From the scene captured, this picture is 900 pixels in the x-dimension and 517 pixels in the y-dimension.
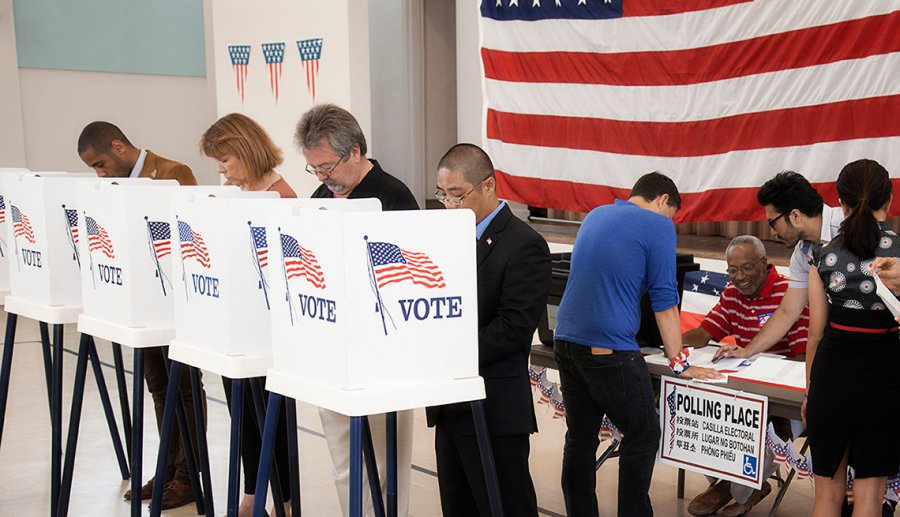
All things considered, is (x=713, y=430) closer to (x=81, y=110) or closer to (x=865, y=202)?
(x=865, y=202)

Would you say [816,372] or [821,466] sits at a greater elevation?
[816,372]

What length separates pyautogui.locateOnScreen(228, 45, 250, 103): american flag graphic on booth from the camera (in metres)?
8.80

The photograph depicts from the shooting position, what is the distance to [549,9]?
25.4ft

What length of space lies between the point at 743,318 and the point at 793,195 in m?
0.79

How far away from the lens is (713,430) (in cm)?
335

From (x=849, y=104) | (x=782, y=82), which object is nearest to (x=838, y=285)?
(x=849, y=104)

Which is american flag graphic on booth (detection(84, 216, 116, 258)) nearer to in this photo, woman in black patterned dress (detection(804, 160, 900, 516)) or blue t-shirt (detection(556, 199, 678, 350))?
blue t-shirt (detection(556, 199, 678, 350))

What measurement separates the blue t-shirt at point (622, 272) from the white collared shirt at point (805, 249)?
0.56m

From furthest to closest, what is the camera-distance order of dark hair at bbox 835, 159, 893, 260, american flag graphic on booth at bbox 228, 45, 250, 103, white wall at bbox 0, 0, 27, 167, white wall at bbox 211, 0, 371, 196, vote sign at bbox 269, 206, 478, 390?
1. white wall at bbox 0, 0, 27, 167
2. american flag graphic on booth at bbox 228, 45, 250, 103
3. white wall at bbox 211, 0, 371, 196
4. dark hair at bbox 835, 159, 893, 260
5. vote sign at bbox 269, 206, 478, 390

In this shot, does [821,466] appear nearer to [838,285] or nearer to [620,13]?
[838,285]

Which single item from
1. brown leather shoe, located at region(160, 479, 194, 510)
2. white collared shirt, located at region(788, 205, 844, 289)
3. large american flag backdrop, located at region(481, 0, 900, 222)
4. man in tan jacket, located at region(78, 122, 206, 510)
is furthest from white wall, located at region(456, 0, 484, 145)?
white collared shirt, located at region(788, 205, 844, 289)

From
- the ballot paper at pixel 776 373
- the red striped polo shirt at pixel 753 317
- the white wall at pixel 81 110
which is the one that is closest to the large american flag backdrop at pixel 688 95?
the red striped polo shirt at pixel 753 317

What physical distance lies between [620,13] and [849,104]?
211cm

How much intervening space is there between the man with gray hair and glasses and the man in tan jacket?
3.36 ft
